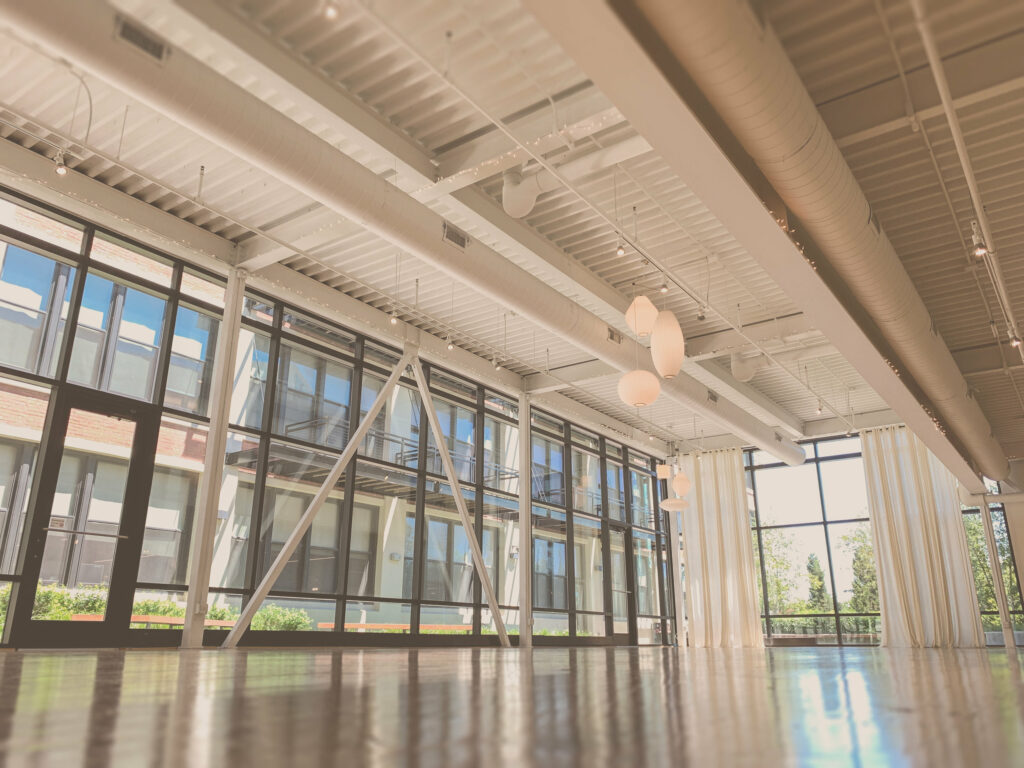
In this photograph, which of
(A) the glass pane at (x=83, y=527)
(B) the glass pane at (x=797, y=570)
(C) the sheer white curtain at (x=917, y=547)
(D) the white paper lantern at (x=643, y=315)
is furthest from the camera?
(B) the glass pane at (x=797, y=570)

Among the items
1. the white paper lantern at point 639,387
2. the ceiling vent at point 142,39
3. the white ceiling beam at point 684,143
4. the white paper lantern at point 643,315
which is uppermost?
the ceiling vent at point 142,39

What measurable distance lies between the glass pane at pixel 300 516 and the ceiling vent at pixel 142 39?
5.69 metres

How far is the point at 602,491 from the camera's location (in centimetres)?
1670

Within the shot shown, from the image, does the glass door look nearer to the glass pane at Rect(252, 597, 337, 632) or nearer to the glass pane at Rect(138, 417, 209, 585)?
the glass pane at Rect(138, 417, 209, 585)

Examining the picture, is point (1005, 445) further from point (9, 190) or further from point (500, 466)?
point (9, 190)

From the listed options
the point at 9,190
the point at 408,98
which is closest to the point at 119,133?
the point at 9,190

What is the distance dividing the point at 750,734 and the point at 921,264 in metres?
8.71

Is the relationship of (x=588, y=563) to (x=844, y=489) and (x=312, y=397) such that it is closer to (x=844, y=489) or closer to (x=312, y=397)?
(x=844, y=489)

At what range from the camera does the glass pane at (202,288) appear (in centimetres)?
944

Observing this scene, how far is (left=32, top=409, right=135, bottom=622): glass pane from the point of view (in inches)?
298

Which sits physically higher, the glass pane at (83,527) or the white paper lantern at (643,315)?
the white paper lantern at (643,315)

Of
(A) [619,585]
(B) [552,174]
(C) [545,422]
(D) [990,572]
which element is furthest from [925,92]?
(A) [619,585]

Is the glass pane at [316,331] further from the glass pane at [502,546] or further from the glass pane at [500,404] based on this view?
the glass pane at [502,546]

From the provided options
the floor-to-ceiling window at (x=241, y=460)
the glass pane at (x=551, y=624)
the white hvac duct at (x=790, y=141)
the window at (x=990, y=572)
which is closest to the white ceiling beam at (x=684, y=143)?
the white hvac duct at (x=790, y=141)
